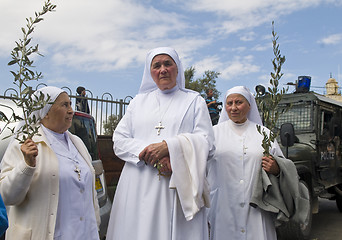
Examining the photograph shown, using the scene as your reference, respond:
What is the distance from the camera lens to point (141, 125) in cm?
303

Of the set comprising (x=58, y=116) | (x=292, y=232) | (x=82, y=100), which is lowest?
(x=292, y=232)

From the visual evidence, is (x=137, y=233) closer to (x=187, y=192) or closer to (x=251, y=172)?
(x=187, y=192)

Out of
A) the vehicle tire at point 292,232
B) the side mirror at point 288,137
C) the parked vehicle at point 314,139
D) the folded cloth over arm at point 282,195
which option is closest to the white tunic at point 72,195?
the folded cloth over arm at point 282,195

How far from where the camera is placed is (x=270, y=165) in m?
3.10

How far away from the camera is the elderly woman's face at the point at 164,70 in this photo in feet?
9.98

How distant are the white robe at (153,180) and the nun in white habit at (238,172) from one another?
51cm

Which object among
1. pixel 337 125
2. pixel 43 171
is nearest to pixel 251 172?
pixel 43 171

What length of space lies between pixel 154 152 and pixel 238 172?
952 millimetres

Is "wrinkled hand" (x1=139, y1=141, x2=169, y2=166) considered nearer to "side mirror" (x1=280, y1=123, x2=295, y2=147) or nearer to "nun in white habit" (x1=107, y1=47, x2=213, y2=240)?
"nun in white habit" (x1=107, y1=47, x2=213, y2=240)

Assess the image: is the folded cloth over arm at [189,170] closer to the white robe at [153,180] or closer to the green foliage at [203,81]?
the white robe at [153,180]

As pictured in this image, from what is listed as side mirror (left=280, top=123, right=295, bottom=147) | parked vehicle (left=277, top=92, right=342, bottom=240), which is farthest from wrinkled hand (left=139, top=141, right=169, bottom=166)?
parked vehicle (left=277, top=92, right=342, bottom=240)

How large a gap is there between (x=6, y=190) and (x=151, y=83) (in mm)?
1484

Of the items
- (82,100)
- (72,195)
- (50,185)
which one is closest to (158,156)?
(72,195)

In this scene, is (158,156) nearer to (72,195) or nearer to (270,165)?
(72,195)
